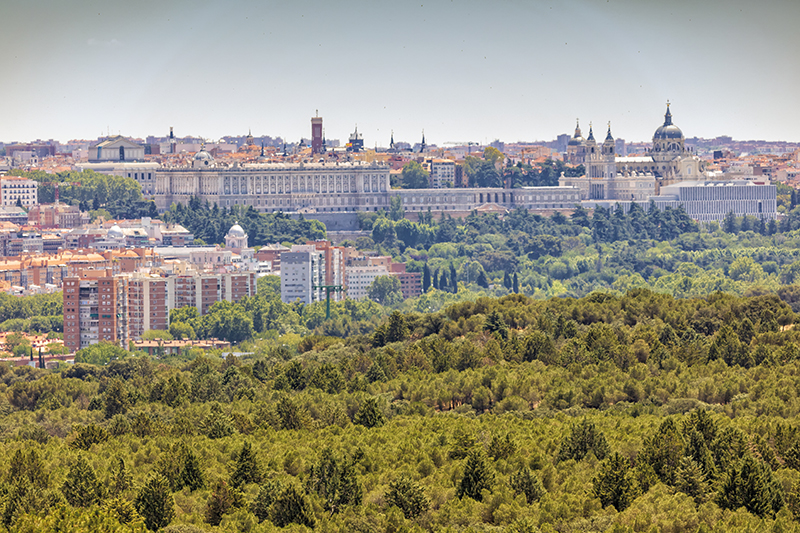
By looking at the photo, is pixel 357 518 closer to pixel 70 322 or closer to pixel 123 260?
pixel 70 322

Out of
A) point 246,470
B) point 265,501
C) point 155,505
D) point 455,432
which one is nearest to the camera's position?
point 155,505

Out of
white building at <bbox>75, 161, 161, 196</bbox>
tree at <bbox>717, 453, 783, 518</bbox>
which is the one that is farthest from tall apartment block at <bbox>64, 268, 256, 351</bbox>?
white building at <bbox>75, 161, 161, 196</bbox>

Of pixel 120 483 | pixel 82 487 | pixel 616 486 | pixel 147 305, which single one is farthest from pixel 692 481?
pixel 147 305

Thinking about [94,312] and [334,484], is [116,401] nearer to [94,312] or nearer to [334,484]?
[334,484]

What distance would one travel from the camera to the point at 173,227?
99250 mm

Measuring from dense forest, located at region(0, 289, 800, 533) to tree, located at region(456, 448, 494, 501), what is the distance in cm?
3

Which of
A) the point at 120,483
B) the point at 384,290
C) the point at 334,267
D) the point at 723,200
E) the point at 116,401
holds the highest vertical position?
the point at 723,200

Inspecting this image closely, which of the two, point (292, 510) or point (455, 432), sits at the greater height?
point (455, 432)

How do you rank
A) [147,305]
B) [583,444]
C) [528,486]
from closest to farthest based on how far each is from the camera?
[528,486] < [583,444] < [147,305]

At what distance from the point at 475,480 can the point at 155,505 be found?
179 inches

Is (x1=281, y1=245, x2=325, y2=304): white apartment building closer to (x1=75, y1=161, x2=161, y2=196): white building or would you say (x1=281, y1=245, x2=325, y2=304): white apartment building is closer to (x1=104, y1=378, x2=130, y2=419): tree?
(x1=75, y1=161, x2=161, y2=196): white building

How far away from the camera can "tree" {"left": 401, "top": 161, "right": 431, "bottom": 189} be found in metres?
121

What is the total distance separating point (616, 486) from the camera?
934 inches

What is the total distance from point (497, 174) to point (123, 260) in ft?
145
